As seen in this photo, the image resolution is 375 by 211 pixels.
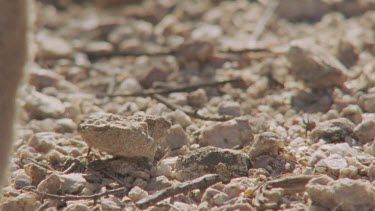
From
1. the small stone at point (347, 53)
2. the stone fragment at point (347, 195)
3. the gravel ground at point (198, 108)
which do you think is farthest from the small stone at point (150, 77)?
the stone fragment at point (347, 195)

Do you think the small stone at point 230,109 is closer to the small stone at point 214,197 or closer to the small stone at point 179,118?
the small stone at point 179,118

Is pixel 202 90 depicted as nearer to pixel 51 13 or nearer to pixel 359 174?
pixel 359 174

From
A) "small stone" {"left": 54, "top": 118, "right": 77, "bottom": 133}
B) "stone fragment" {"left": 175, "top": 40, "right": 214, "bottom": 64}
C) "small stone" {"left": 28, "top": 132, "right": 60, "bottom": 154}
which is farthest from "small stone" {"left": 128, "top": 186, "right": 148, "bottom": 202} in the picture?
"stone fragment" {"left": 175, "top": 40, "right": 214, "bottom": 64}

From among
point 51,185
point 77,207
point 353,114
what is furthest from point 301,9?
point 77,207

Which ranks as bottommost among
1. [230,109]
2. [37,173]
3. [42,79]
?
[230,109]

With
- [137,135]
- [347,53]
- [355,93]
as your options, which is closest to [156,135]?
[137,135]

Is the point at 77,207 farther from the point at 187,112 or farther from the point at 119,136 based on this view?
the point at 187,112

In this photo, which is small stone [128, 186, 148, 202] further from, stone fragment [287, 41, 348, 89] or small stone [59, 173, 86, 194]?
stone fragment [287, 41, 348, 89]
